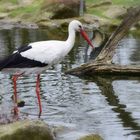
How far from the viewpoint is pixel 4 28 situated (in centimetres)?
3819

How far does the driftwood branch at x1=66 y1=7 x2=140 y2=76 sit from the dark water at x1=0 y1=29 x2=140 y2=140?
0.84 feet

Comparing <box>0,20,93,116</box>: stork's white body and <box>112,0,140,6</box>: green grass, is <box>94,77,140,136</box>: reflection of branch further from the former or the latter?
<box>112,0,140,6</box>: green grass

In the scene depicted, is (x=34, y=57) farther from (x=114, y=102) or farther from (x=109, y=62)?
(x=109, y=62)

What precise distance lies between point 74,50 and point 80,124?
Answer: 41.7 ft

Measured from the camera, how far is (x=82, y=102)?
14.3 m

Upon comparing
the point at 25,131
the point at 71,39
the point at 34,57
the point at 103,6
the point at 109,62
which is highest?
the point at 71,39

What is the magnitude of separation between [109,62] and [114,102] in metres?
3.50

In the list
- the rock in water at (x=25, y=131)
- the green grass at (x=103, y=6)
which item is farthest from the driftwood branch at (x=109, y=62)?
the green grass at (x=103, y=6)

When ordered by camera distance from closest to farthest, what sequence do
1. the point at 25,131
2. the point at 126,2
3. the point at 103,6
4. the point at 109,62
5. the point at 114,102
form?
the point at 25,131, the point at 114,102, the point at 109,62, the point at 103,6, the point at 126,2

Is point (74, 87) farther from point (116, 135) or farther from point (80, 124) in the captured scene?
point (116, 135)

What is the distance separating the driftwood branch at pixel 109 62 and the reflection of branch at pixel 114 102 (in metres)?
0.34

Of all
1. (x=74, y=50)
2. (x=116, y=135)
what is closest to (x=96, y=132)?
(x=116, y=135)

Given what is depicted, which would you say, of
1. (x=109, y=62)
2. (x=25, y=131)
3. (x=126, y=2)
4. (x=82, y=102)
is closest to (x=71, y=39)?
(x=82, y=102)

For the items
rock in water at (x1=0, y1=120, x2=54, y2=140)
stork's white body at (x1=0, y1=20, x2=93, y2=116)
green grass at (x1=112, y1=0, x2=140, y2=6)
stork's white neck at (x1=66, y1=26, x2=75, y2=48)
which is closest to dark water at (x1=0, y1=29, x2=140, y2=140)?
rock in water at (x1=0, y1=120, x2=54, y2=140)
